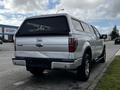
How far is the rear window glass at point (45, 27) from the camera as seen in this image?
6.91 meters

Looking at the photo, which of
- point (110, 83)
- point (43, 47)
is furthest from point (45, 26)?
point (110, 83)

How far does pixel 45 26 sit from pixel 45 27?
5cm

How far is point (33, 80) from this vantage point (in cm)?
788

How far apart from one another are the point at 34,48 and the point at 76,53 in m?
1.26

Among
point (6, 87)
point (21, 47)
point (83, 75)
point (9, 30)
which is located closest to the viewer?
point (6, 87)

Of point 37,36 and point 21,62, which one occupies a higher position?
point 37,36

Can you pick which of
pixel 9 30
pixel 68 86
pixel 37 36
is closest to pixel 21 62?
pixel 37 36

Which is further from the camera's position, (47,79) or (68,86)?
(47,79)

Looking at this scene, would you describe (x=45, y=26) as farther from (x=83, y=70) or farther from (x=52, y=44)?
(x=83, y=70)

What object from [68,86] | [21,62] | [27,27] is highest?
[27,27]

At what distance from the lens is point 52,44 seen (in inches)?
266

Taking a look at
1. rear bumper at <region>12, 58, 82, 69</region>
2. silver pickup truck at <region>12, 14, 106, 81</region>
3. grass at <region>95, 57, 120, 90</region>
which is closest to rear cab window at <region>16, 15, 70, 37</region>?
silver pickup truck at <region>12, 14, 106, 81</region>

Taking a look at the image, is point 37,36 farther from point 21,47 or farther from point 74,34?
point 74,34

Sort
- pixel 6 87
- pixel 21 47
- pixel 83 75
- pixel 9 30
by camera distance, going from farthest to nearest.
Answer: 1. pixel 9 30
2. pixel 83 75
3. pixel 21 47
4. pixel 6 87
